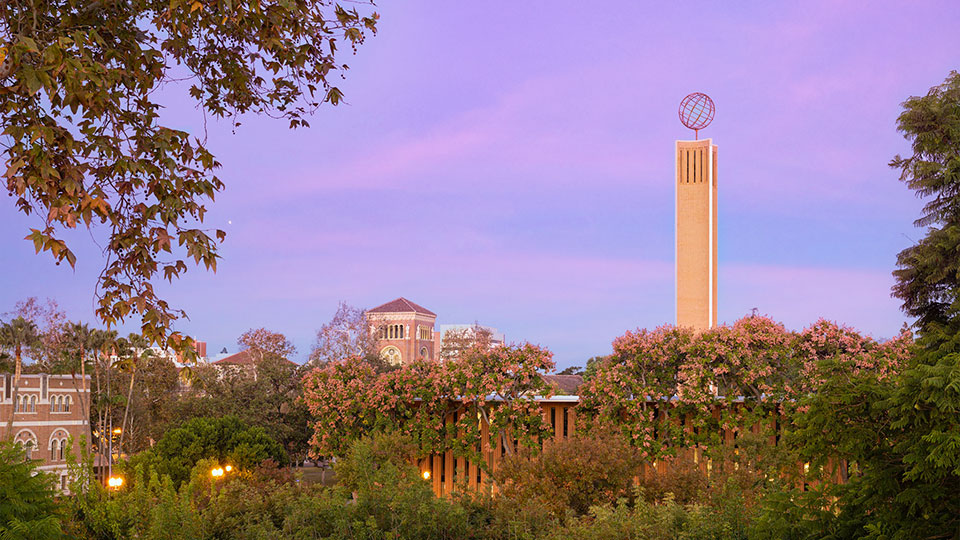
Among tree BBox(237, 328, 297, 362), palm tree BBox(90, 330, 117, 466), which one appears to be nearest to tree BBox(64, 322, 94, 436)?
palm tree BBox(90, 330, 117, 466)

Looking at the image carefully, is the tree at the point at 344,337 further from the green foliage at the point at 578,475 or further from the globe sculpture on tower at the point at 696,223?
the green foliage at the point at 578,475

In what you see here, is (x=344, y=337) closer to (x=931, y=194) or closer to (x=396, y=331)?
(x=931, y=194)

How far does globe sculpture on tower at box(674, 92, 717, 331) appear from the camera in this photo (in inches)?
1342

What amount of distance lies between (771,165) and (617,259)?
9112 mm

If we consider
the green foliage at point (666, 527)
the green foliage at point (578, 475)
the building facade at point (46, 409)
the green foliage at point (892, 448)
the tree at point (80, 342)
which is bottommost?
the building facade at point (46, 409)

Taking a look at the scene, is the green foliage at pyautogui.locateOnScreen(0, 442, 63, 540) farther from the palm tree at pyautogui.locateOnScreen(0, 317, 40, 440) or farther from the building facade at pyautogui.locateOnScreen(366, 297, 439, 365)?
the building facade at pyautogui.locateOnScreen(366, 297, 439, 365)

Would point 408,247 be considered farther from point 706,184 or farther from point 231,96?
point 231,96

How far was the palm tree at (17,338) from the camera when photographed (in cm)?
3725

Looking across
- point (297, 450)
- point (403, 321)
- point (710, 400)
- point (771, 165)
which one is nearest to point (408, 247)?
point (297, 450)

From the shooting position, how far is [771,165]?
23.1 metres

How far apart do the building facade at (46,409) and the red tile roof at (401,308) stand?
48.4m

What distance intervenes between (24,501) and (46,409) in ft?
132

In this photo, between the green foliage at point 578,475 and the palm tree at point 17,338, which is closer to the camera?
the green foliage at point 578,475

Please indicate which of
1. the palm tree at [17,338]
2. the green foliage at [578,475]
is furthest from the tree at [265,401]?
the green foliage at [578,475]
